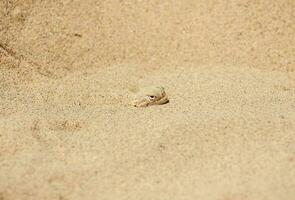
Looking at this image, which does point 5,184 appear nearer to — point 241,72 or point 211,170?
point 211,170

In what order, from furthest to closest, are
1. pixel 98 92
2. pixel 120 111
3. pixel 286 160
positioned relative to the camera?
1. pixel 98 92
2. pixel 120 111
3. pixel 286 160

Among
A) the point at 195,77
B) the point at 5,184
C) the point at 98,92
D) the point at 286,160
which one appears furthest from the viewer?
the point at 195,77

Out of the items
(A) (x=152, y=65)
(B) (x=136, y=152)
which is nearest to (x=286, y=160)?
(B) (x=136, y=152)

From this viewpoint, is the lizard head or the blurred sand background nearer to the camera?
the blurred sand background

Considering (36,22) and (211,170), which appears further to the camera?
(36,22)

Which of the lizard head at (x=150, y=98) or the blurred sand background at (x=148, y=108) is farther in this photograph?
the lizard head at (x=150, y=98)

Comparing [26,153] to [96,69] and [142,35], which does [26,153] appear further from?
[142,35]

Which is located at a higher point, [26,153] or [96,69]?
[96,69]

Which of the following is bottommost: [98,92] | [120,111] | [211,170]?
[211,170]
